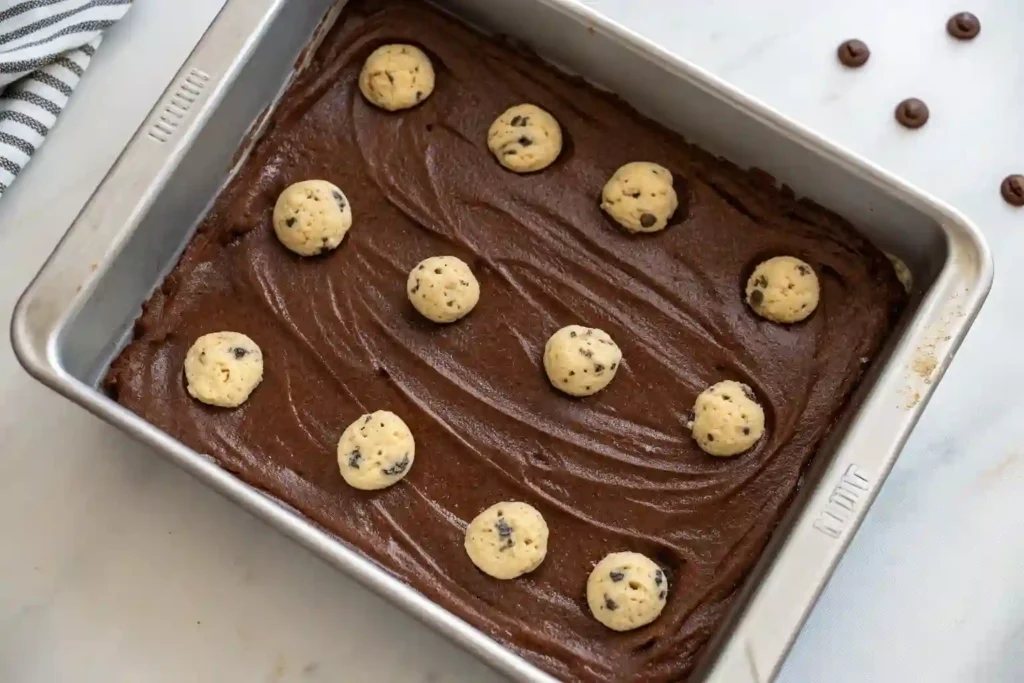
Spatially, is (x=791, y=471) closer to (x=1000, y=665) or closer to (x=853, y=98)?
(x=1000, y=665)

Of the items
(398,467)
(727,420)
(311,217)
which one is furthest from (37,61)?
(727,420)

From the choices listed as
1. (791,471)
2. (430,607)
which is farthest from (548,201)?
(430,607)

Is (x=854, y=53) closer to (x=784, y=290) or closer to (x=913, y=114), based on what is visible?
(x=913, y=114)

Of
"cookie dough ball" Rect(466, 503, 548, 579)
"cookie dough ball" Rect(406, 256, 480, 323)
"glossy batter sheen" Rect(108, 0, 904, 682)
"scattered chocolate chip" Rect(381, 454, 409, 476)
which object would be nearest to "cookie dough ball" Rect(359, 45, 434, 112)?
"glossy batter sheen" Rect(108, 0, 904, 682)

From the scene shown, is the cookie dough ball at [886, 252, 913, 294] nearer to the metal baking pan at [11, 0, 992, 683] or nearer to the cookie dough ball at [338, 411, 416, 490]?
the metal baking pan at [11, 0, 992, 683]

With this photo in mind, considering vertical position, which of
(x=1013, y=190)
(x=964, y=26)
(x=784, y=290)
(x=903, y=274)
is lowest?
(x=784, y=290)

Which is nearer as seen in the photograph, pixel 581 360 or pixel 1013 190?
pixel 581 360
